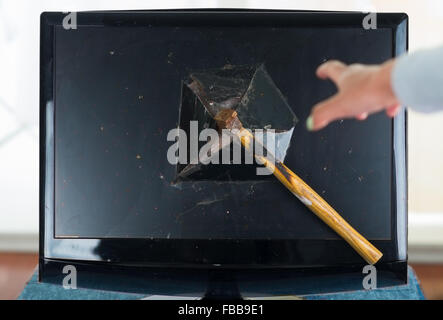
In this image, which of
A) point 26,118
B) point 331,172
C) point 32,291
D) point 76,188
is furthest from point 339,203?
point 26,118

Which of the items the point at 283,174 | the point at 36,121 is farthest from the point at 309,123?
the point at 36,121

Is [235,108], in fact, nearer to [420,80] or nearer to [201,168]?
[201,168]

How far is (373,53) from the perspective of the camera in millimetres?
548

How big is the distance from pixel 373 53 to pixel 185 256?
0.35 metres

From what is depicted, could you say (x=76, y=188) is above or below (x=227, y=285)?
above

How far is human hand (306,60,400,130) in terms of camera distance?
38cm

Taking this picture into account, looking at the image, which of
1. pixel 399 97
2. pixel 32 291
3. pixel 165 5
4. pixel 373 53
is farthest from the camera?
pixel 165 5

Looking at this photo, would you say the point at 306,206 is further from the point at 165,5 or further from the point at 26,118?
the point at 26,118

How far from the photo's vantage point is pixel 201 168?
56 centimetres

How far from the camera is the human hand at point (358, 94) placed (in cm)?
38

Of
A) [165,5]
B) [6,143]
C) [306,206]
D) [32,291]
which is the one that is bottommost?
[32,291]

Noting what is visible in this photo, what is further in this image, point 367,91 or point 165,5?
point 165,5

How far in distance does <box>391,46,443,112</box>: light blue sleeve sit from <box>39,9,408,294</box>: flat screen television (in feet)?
0.63

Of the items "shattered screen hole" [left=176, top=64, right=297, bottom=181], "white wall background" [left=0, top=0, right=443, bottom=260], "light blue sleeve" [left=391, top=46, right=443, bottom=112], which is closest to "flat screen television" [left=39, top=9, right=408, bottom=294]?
"shattered screen hole" [left=176, top=64, right=297, bottom=181]
